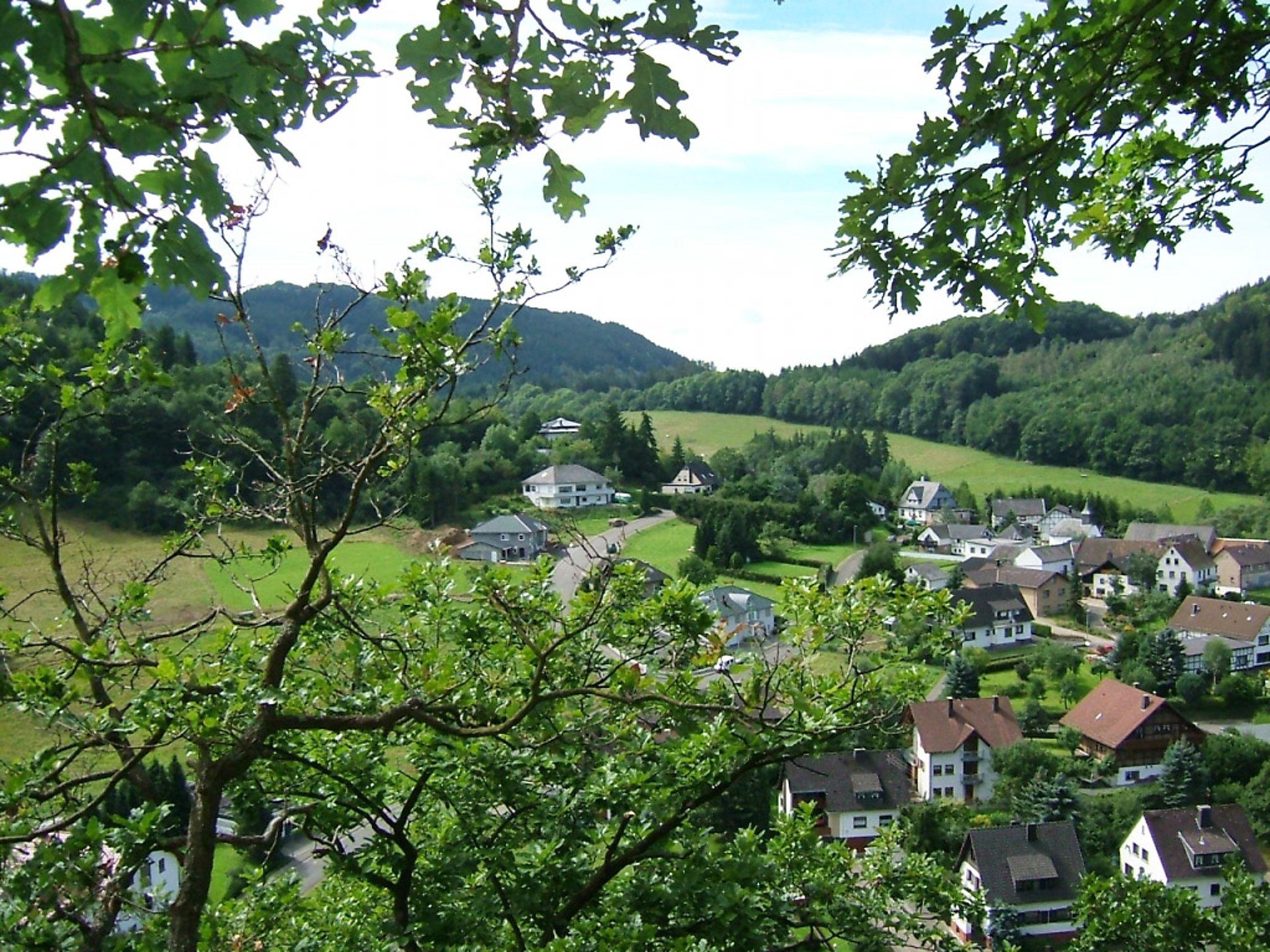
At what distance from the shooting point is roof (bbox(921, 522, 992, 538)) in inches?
2292

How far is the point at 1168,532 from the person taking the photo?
53.8 meters

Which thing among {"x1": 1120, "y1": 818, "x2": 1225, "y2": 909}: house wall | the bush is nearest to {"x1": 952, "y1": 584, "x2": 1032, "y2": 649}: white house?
the bush

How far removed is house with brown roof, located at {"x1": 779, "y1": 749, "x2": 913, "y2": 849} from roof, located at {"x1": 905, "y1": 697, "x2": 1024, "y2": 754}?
1860 millimetres

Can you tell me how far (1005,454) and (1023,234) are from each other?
270 feet

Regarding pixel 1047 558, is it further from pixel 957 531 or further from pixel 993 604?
pixel 993 604

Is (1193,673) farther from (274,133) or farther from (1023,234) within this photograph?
(274,133)

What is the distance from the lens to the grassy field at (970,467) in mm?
65812

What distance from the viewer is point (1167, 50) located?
3.10 metres

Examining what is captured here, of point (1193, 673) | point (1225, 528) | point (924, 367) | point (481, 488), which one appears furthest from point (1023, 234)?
point (924, 367)

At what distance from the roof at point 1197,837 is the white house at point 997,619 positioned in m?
17.4

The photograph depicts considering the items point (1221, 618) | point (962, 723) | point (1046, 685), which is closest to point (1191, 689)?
point (1046, 685)

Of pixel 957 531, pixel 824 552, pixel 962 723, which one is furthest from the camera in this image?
pixel 957 531

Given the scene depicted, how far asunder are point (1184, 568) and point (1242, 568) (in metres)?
3.73

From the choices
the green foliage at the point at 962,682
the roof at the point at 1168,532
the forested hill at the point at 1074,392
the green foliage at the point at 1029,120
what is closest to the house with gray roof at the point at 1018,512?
the roof at the point at 1168,532
